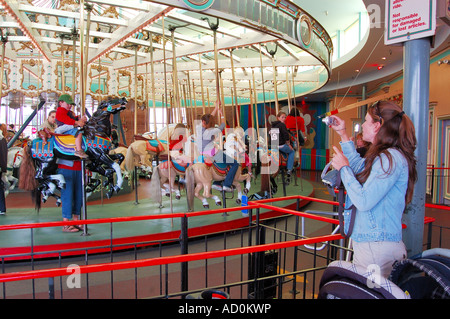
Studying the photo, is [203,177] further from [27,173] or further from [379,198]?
[379,198]

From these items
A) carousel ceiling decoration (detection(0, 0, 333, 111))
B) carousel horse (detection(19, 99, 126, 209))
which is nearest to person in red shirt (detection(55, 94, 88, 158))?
carousel horse (detection(19, 99, 126, 209))

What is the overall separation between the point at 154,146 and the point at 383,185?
5.73 metres

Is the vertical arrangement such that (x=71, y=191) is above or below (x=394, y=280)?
below

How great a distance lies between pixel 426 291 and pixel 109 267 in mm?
1455

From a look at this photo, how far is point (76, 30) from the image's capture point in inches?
249

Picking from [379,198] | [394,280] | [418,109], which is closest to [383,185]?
[379,198]

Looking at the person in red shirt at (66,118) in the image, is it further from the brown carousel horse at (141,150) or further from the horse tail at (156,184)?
the horse tail at (156,184)

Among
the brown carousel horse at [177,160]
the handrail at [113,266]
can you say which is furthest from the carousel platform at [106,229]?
the handrail at [113,266]

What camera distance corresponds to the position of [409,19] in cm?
235

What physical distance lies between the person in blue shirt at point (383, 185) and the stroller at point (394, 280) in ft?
0.28

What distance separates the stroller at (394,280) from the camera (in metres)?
1.54

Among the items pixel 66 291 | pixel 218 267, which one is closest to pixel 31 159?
pixel 66 291

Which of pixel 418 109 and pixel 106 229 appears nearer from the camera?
pixel 418 109

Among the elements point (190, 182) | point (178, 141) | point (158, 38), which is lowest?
point (190, 182)
